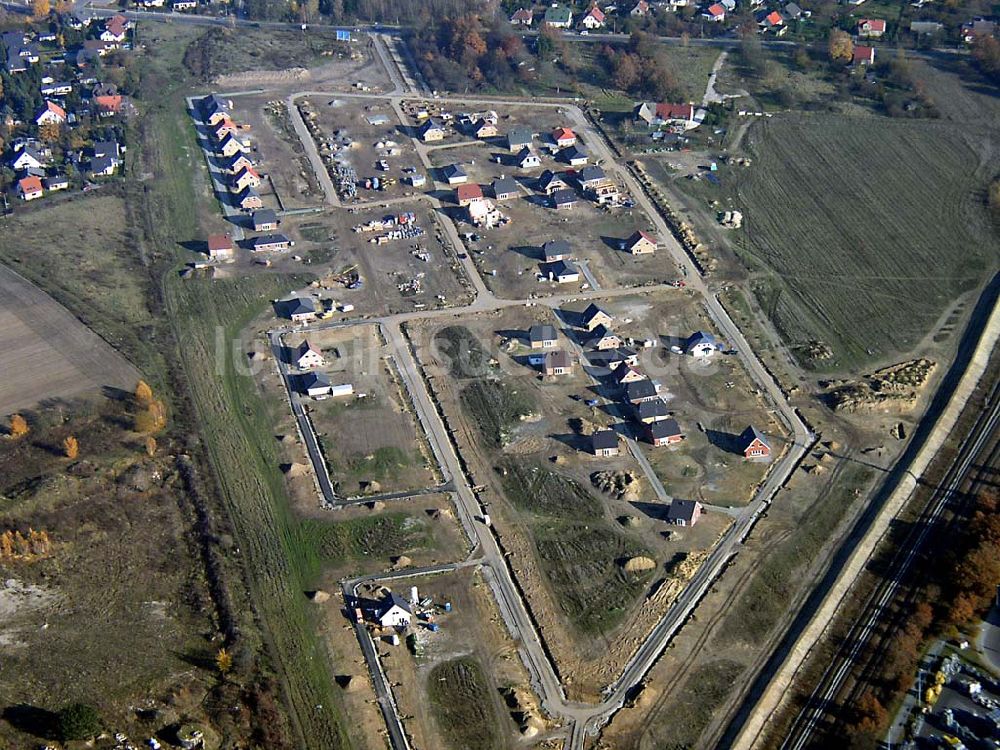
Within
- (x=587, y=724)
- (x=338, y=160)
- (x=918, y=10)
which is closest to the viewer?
(x=587, y=724)

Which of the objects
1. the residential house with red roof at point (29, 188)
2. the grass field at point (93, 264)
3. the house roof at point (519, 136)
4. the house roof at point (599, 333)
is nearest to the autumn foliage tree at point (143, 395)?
the grass field at point (93, 264)

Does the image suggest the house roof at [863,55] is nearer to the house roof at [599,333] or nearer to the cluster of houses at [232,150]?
the house roof at [599,333]

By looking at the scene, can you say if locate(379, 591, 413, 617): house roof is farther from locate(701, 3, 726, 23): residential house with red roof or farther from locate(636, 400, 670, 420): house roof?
locate(701, 3, 726, 23): residential house with red roof

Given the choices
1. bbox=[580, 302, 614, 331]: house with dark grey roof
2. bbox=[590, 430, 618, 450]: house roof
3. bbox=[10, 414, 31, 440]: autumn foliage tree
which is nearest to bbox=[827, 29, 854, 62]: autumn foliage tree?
bbox=[580, 302, 614, 331]: house with dark grey roof

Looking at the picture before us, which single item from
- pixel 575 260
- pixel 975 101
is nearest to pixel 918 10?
pixel 975 101

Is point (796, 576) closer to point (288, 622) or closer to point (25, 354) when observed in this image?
point (288, 622)

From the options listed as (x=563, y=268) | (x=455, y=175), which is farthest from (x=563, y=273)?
(x=455, y=175)
